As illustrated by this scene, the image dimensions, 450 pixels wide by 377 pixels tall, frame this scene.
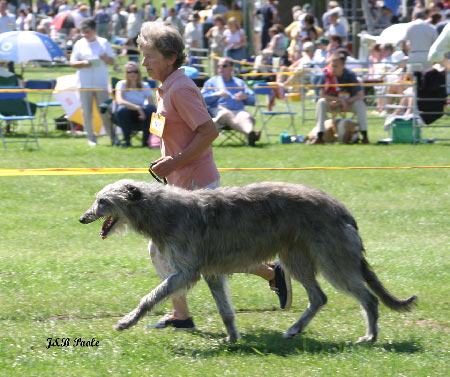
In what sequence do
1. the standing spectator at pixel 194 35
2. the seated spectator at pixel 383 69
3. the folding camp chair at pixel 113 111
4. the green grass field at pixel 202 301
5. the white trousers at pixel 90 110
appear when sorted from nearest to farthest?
1. the green grass field at pixel 202 301
2. the folding camp chair at pixel 113 111
3. the white trousers at pixel 90 110
4. the seated spectator at pixel 383 69
5. the standing spectator at pixel 194 35

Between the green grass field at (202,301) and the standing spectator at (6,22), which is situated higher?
the standing spectator at (6,22)

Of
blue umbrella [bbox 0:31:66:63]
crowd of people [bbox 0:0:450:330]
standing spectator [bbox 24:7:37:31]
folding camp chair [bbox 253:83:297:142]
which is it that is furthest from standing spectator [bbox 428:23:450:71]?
standing spectator [bbox 24:7:37:31]

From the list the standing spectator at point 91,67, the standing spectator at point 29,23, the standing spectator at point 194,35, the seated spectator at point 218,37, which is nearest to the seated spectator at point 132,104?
the standing spectator at point 91,67

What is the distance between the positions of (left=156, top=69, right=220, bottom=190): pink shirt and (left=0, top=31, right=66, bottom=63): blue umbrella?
36.8 feet

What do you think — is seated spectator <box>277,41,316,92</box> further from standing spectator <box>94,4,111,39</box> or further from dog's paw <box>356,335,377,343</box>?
dog's paw <box>356,335,377,343</box>

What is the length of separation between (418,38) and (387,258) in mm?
9802

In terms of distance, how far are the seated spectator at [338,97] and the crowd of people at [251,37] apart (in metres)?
0.02

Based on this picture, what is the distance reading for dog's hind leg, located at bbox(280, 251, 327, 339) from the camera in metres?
5.79

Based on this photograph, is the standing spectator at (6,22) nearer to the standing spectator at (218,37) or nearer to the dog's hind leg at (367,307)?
the standing spectator at (218,37)

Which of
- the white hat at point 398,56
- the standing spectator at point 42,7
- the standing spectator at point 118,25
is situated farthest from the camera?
the standing spectator at point 42,7

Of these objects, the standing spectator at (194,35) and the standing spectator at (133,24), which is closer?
the standing spectator at (194,35)

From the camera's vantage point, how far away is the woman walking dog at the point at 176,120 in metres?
5.57

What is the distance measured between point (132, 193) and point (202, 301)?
157 cm

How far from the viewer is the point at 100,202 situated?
5422mm
